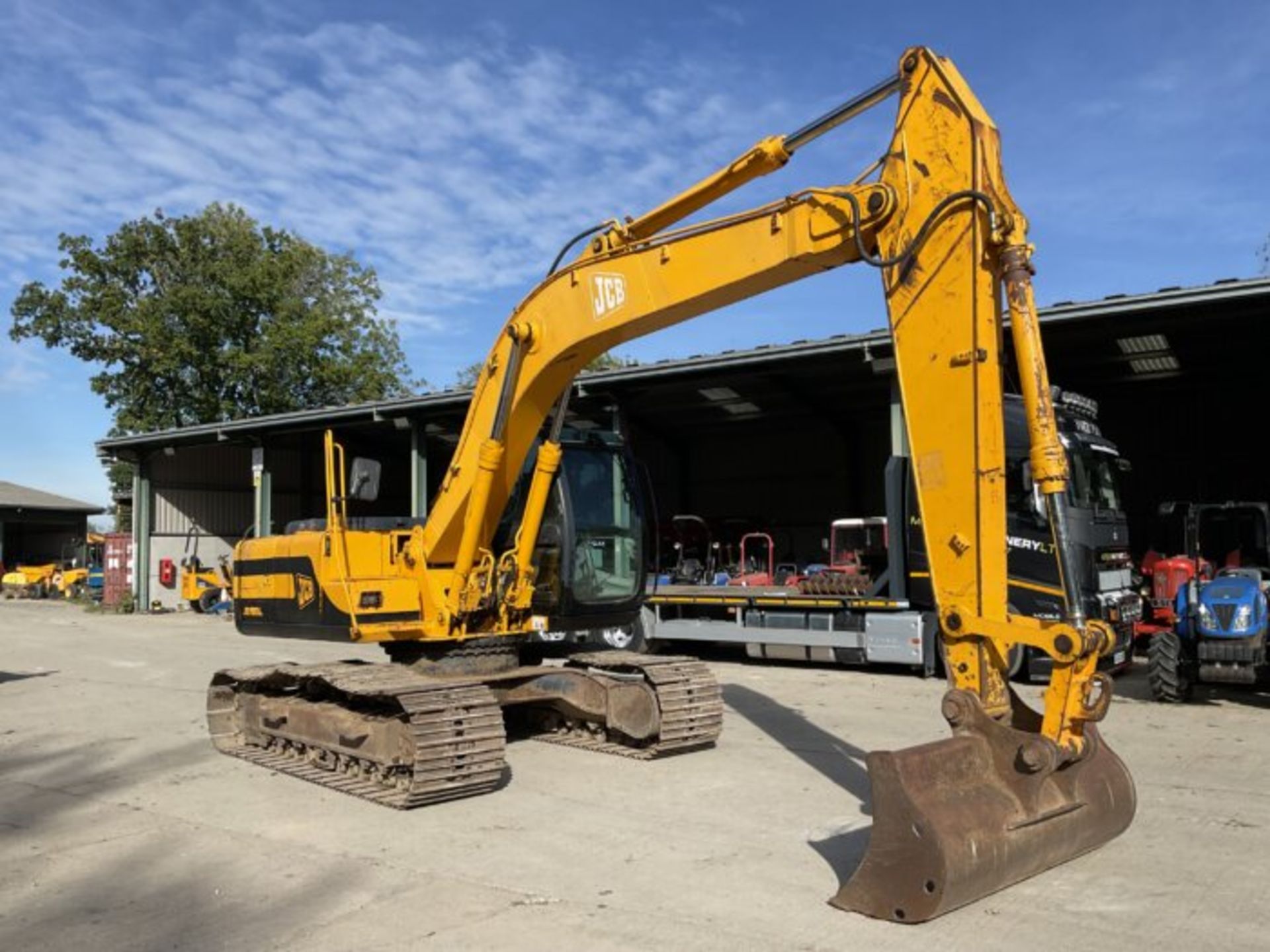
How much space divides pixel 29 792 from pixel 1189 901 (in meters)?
7.16

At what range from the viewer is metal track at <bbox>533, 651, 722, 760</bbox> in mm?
8125

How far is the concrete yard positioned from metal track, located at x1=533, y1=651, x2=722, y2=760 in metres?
0.16

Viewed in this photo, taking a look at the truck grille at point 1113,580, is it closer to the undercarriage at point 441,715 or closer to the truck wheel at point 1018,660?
the truck wheel at point 1018,660

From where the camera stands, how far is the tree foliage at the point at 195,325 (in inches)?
1560

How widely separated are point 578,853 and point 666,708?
237cm

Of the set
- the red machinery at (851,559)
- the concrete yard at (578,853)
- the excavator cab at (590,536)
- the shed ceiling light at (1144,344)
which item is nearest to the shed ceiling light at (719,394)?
the red machinery at (851,559)

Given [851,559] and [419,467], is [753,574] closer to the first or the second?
[851,559]

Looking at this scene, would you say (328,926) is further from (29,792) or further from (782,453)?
(782,453)

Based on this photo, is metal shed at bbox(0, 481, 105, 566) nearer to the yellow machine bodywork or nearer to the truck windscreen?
the yellow machine bodywork

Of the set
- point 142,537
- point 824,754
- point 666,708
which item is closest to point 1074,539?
point 824,754

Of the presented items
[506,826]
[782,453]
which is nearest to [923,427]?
[506,826]

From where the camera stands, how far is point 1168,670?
10953mm

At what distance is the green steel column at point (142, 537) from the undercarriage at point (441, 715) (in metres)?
22.3

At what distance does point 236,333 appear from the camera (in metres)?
41.7
